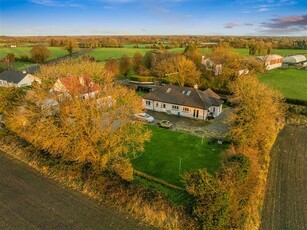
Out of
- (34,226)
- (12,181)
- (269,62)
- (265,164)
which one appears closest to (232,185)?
(265,164)

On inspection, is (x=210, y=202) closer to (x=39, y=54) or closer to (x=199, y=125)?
(x=199, y=125)

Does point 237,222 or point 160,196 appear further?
point 160,196

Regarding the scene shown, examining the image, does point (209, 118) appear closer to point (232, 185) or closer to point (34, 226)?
point (232, 185)

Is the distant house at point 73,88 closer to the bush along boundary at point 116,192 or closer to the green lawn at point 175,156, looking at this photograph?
the bush along boundary at point 116,192

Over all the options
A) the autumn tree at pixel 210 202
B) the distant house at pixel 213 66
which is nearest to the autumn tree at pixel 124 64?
the distant house at pixel 213 66

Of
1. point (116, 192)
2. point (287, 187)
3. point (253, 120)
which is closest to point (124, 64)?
point (253, 120)
